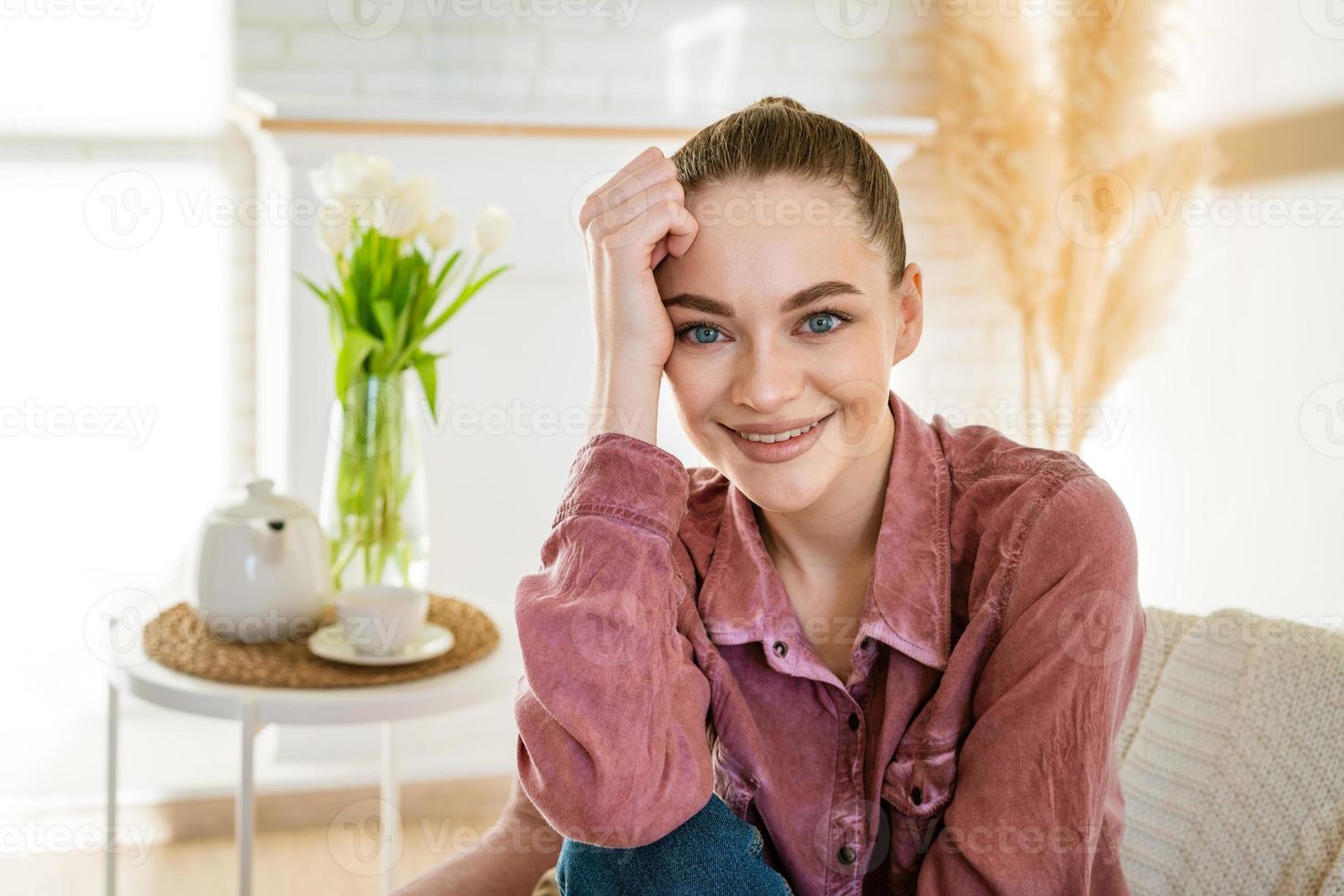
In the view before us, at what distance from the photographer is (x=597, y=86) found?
2.72m

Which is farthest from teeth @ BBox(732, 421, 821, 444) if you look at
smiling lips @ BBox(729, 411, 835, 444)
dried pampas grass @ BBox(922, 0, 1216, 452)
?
dried pampas grass @ BBox(922, 0, 1216, 452)

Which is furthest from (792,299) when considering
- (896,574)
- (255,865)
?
(255,865)

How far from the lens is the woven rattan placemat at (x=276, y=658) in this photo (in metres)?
1.64

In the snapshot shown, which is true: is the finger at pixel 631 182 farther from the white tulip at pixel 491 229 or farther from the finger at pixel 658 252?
the white tulip at pixel 491 229

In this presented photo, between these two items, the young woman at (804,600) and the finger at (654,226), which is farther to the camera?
the finger at (654,226)

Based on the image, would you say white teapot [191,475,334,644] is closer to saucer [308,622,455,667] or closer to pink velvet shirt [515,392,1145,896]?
saucer [308,622,455,667]

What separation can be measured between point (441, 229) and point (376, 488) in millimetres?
408

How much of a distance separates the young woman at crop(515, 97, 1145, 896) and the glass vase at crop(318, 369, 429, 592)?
0.72m

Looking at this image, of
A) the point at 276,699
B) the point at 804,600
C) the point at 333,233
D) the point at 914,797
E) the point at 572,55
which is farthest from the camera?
the point at 572,55

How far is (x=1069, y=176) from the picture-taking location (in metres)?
2.89

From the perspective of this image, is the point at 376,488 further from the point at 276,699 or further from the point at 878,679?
the point at 878,679

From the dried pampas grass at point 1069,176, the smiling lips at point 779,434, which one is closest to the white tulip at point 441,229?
the smiling lips at point 779,434

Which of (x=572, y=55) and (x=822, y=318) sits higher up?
(x=572, y=55)

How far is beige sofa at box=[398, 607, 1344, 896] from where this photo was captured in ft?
3.59
